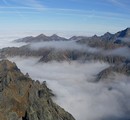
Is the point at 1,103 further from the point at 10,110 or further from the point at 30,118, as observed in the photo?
the point at 30,118

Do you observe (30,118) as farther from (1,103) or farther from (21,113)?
Answer: (1,103)

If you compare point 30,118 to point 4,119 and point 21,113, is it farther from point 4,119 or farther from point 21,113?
point 4,119

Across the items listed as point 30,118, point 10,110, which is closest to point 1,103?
point 10,110

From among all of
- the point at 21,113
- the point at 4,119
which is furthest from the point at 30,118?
the point at 4,119

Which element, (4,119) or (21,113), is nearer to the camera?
(4,119)
